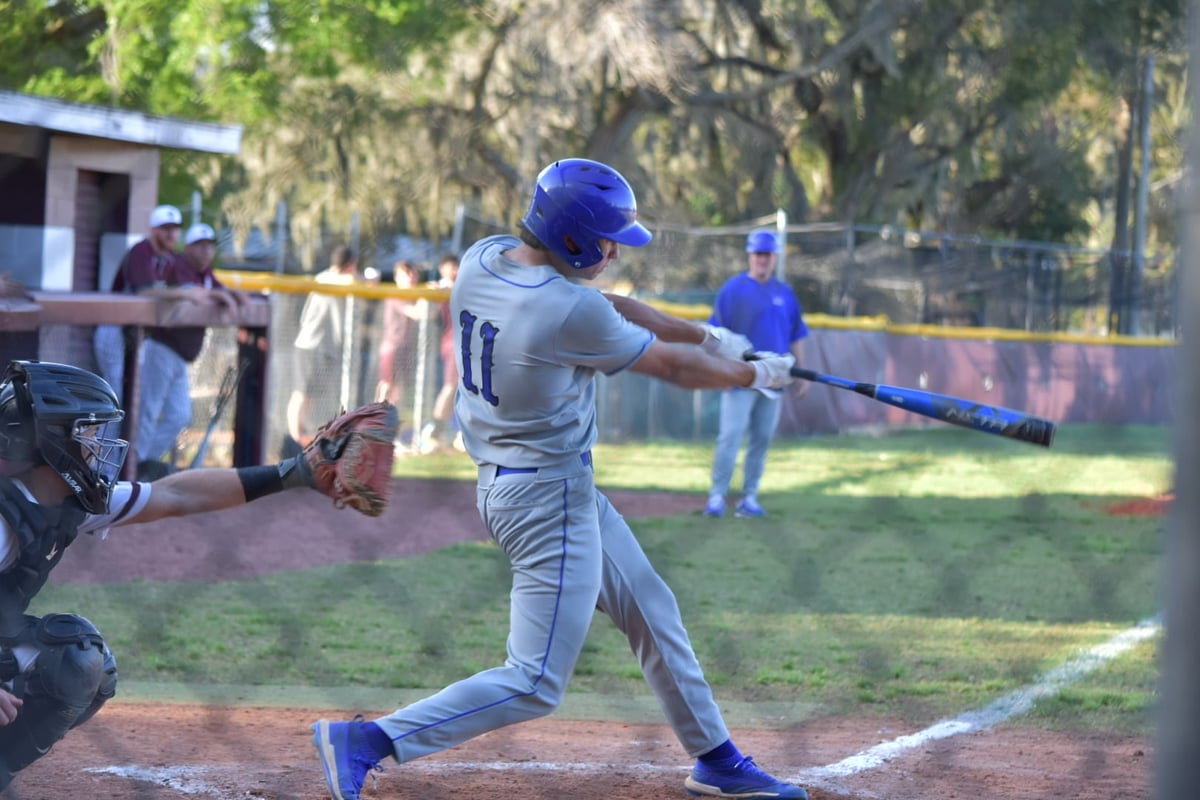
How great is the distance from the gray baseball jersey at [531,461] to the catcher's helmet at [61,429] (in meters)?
0.81

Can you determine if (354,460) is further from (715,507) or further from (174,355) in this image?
(715,507)

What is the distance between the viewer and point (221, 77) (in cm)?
1653

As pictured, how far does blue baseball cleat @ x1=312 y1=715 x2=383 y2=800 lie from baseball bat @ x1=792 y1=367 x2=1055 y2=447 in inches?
58.2

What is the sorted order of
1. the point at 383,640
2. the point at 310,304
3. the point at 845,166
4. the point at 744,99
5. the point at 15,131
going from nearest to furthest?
the point at 383,640 → the point at 15,131 → the point at 310,304 → the point at 744,99 → the point at 845,166

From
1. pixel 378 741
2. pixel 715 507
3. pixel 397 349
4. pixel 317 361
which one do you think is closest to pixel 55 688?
pixel 378 741

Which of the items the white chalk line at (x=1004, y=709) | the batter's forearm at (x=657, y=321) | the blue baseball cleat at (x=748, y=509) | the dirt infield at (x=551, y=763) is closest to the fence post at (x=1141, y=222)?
the blue baseball cleat at (x=748, y=509)

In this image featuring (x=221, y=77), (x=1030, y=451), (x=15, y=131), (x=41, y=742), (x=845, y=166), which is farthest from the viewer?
(x=845, y=166)

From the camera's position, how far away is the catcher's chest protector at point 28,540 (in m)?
2.81

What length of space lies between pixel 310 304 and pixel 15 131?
2.56 metres

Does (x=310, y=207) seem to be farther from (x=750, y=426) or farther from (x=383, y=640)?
(x=383, y=640)

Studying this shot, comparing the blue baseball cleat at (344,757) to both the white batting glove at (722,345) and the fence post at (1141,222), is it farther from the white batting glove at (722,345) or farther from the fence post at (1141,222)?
the fence post at (1141,222)

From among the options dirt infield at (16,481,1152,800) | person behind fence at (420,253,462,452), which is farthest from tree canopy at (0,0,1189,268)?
dirt infield at (16,481,1152,800)

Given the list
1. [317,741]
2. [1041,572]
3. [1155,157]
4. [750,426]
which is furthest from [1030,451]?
[1155,157]

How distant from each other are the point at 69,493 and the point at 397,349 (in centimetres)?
807
